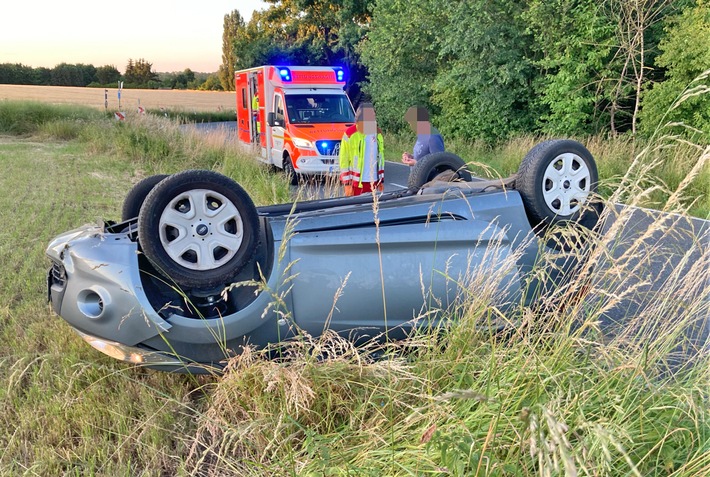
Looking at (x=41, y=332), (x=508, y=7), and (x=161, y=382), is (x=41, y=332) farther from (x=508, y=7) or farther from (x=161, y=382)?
(x=508, y=7)

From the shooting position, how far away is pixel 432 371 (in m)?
2.37

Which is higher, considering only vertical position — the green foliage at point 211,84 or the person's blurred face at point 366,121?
the green foliage at point 211,84

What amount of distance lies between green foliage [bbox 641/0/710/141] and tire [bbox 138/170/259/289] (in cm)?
1097

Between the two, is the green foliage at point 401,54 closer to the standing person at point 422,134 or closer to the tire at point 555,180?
the standing person at point 422,134

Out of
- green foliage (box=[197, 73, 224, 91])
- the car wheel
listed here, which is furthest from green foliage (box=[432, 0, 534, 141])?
green foliage (box=[197, 73, 224, 91])

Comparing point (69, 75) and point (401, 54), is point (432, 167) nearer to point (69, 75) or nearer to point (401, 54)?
point (401, 54)

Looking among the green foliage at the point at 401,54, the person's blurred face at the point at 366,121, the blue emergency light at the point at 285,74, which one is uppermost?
the green foliage at the point at 401,54

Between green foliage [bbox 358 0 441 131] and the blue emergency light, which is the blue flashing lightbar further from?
green foliage [bbox 358 0 441 131]

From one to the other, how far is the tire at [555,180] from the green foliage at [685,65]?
9.28 m

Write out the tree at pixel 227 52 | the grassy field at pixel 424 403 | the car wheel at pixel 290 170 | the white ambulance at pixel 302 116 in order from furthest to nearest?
the tree at pixel 227 52 → the car wheel at pixel 290 170 → the white ambulance at pixel 302 116 → the grassy field at pixel 424 403

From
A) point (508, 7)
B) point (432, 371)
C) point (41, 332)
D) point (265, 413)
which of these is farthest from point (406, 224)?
point (508, 7)

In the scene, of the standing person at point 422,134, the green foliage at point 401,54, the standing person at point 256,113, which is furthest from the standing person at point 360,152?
the green foliage at point 401,54

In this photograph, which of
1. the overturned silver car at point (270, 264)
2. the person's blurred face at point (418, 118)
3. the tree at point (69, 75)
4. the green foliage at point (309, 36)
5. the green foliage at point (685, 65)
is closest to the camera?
the overturned silver car at point (270, 264)

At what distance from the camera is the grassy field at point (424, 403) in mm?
1818
